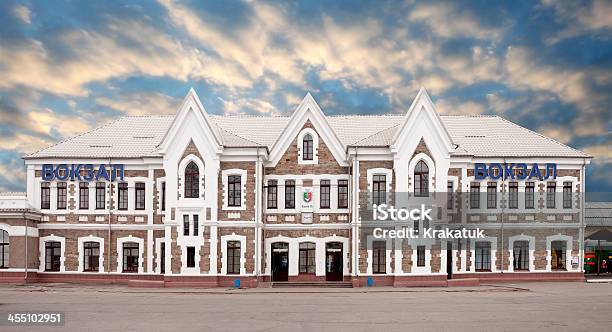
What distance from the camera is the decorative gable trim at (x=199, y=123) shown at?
4219 cm

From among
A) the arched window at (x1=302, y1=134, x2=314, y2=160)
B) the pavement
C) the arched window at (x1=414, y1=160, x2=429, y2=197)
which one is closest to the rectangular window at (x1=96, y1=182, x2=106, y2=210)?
the pavement

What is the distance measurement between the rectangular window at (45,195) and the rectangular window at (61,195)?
0.73m

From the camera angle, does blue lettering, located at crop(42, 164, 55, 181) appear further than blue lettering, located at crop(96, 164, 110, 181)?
Yes

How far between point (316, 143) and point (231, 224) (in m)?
8.78

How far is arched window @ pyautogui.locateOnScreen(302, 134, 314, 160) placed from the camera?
146ft

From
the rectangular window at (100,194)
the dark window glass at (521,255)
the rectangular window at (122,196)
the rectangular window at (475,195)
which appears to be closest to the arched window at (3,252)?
the rectangular window at (100,194)

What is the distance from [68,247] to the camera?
152 ft

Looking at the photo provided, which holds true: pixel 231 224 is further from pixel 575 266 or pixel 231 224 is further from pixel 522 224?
pixel 575 266

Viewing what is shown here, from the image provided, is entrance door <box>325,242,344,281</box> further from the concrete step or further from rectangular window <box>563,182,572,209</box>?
rectangular window <box>563,182,572,209</box>

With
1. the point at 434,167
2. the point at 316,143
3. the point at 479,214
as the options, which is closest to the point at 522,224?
the point at 479,214

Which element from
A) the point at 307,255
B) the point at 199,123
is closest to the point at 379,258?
the point at 307,255

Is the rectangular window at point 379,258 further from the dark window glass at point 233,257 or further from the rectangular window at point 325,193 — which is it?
the dark window glass at point 233,257

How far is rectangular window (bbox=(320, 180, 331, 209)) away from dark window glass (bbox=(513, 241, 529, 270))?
1537 centimetres

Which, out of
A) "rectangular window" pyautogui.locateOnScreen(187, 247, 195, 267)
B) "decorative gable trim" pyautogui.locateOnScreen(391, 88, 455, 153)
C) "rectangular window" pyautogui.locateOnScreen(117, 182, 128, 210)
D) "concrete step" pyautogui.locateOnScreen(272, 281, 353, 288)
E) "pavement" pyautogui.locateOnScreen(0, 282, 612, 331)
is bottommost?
"concrete step" pyautogui.locateOnScreen(272, 281, 353, 288)
